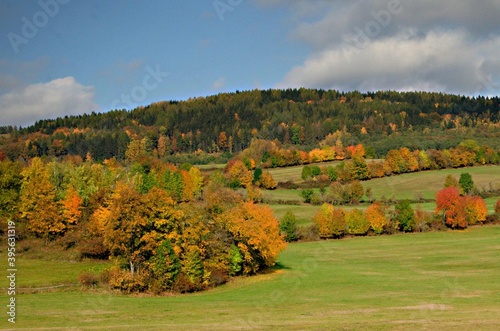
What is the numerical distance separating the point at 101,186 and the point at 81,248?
98.4 feet

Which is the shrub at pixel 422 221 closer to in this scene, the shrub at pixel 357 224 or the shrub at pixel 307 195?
the shrub at pixel 357 224

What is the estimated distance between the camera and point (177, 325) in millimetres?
30453

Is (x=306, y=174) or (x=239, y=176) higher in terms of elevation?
(x=306, y=174)

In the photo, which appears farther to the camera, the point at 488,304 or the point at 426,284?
the point at 426,284

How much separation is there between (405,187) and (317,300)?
313 feet

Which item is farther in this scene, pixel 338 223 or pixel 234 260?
pixel 338 223

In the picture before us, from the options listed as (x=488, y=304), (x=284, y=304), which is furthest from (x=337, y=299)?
(x=488, y=304)

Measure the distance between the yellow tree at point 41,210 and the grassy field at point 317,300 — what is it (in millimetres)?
13334

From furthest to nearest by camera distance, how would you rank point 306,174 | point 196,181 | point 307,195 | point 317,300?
point 306,174 < point 196,181 < point 307,195 < point 317,300

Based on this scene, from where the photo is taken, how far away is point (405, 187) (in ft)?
427

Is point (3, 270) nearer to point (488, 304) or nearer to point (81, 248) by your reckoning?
point (81, 248)

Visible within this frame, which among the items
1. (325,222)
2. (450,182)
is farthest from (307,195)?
(450,182)

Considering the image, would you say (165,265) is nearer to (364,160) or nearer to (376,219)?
(376,219)

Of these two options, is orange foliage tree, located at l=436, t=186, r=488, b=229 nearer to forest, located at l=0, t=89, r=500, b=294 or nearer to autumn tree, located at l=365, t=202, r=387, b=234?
forest, located at l=0, t=89, r=500, b=294
